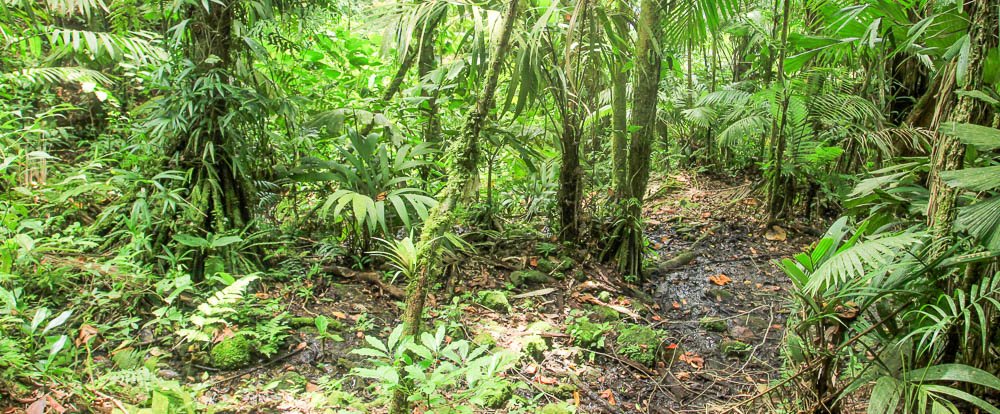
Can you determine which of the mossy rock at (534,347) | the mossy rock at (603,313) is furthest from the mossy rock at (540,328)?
the mossy rock at (603,313)

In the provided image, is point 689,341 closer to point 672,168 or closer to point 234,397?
point 234,397

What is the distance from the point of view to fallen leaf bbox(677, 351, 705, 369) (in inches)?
133

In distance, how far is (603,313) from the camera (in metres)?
3.73

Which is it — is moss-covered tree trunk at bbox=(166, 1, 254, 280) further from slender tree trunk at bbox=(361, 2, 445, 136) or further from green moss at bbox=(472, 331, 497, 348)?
green moss at bbox=(472, 331, 497, 348)

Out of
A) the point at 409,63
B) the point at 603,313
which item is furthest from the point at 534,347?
the point at 409,63

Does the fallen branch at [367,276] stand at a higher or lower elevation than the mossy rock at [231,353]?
lower

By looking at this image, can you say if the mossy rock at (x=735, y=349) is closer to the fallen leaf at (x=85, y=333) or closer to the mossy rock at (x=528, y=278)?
the mossy rock at (x=528, y=278)

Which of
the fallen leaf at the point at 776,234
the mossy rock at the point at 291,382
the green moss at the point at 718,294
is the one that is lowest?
the green moss at the point at 718,294

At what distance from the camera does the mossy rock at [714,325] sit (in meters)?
3.82

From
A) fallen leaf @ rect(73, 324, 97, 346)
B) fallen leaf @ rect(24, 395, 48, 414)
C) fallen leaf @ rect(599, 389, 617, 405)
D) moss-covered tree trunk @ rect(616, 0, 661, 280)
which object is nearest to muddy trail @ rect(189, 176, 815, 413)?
fallen leaf @ rect(599, 389, 617, 405)

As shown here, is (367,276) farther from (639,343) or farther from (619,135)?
(619,135)

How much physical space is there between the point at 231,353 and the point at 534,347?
151 cm

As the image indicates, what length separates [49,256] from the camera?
8.92 feet

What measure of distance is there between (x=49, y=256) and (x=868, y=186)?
148 inches
